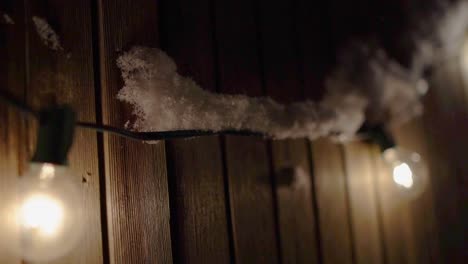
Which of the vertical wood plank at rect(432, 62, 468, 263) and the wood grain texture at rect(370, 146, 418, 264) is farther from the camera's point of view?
the vertical wood plank at rect(432, 62, 468, 263)

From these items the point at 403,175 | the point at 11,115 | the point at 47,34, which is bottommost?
the point at 403,175

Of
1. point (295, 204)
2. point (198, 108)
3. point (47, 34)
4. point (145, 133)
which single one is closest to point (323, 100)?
point (295, 204)

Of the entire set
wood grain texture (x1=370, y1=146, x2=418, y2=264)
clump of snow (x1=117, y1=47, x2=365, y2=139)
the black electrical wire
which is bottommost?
wood grain texture (x1=370, y1=146, x2=418, y2=264)

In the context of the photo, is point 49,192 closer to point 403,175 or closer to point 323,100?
point 323,100

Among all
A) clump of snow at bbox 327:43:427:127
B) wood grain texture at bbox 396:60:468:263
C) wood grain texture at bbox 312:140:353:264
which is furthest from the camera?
wood grain texture at bbox 396:60:468:263

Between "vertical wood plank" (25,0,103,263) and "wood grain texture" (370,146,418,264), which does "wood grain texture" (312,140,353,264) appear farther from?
"vertical wood plank" (25,0,103,263)

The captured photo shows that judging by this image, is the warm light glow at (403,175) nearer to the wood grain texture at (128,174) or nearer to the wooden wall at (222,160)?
the wooden wall at (222,160)

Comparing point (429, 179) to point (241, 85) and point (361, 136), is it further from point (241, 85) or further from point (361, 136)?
point (241, 85)

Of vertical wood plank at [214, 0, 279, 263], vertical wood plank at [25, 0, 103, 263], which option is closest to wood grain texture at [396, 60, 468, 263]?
vertical wood plank at [214, 0, 279, 263]
